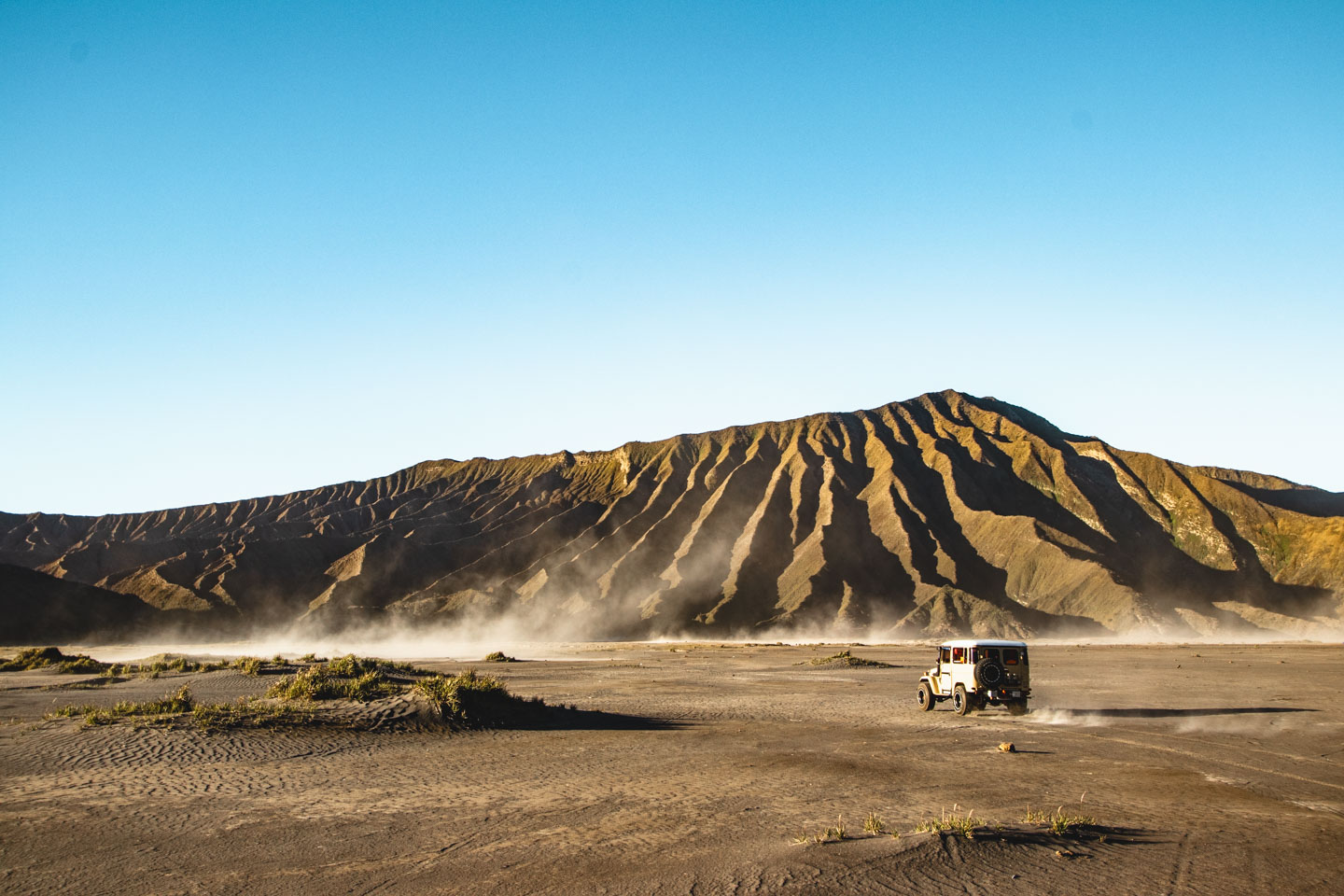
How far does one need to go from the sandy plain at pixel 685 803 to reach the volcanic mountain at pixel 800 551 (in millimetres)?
73765

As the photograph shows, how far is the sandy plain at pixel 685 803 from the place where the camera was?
10297 millimetres

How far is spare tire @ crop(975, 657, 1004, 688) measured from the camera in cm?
2448

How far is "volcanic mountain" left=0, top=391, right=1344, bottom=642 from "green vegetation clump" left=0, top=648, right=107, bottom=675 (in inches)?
1998

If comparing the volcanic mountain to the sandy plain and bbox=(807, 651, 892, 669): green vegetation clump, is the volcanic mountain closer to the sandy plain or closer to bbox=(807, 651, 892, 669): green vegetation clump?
bbox=(807, 651, 892, 669): green vegetation clump

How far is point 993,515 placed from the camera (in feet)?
378

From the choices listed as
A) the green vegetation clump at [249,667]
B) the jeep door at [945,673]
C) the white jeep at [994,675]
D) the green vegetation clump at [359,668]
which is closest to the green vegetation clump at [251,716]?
the green vegetation clump at [359,668]

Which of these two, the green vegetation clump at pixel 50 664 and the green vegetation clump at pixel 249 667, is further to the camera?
the green vegetation clump at pixel 50 664

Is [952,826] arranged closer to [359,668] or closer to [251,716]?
[251,716]

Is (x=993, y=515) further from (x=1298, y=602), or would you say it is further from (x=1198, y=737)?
(x=1198, y=737)

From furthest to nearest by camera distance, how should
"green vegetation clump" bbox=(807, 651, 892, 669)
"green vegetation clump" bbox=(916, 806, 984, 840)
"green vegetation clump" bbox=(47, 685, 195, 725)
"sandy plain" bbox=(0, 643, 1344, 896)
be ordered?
"green vegetation clump" bbox=(807, 651, 892, 669) → "green vegetation clump" bbox=(47, 685, 195, 725) → "green vegetation clump" bbox=(916, 806, 984, 840) → "sandy plain" bbox=(0, 643, 1344, 896)

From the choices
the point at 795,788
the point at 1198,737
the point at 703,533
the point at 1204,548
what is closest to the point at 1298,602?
the point at 1204,548

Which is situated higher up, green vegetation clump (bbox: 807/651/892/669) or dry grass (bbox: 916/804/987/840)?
dry grass (bbox: 916/804/987/840)

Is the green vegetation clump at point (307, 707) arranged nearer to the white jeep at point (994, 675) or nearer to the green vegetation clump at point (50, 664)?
the white jeep at point (994, 675)

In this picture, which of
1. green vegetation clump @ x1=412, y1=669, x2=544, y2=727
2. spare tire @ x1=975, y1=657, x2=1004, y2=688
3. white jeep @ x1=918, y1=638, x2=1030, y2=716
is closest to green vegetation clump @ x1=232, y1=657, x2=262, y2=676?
green vegetation clump @ x1=412, y1=669, x2=544, y2=727
